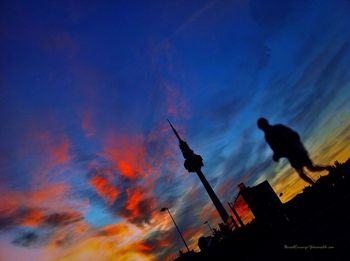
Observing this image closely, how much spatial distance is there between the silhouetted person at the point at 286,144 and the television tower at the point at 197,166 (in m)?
70.5

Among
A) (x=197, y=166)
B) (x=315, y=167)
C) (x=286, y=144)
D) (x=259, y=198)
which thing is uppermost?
(x=197, y=166)

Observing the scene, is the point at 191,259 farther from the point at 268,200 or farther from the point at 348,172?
the point at 268,200

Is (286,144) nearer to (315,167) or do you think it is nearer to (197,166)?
(315,167)

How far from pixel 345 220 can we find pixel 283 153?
278 centimetres

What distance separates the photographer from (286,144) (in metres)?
6.47

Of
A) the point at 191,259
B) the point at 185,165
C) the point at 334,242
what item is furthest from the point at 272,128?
the point at 185,165

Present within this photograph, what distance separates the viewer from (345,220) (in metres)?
7.67

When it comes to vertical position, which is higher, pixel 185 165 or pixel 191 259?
pixel 185 165

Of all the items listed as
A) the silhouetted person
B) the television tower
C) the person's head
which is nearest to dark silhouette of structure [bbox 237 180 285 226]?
the television tower

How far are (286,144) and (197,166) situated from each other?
264 ft

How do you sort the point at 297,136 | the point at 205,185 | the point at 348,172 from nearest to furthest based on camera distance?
the point at 297,136, the point at 348,172, the point at 205,185

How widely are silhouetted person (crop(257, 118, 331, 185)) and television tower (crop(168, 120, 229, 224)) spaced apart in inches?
2776

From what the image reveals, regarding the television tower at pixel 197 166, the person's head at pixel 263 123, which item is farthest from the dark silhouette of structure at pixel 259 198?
the person's head at pixel 263 123

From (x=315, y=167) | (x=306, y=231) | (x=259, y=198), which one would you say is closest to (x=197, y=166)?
(x=259, y=198)
